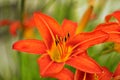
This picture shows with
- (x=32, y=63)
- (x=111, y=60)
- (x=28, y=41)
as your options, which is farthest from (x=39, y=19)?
(x=32, y=63)

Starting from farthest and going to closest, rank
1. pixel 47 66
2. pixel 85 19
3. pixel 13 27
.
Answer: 1. pixel 13 27
2. pixel 85 19
3. pixel 47 66

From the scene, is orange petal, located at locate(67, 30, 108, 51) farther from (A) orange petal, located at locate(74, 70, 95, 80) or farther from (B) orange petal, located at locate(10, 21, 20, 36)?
(B) orange petal, located at locate(10, 21, 20, 36)

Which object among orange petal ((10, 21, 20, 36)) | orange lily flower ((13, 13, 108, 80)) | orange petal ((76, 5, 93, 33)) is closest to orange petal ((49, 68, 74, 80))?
orange lily flower ((13, 13, 108, 80))

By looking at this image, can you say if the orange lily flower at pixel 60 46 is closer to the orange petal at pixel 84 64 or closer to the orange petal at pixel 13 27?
the orange petal at pixel 84 64

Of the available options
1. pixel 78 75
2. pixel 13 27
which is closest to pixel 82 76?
pixel 78 75

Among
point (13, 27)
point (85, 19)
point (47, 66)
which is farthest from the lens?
point (13, 27)

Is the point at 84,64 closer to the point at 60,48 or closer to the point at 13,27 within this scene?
the point at 60,48

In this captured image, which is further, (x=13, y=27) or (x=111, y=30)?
(x=13, y=27)
